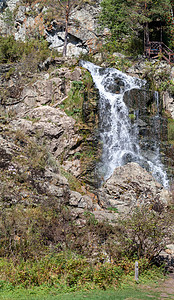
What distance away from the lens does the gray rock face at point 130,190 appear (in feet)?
43.5

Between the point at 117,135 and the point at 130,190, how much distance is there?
4504 millimetres

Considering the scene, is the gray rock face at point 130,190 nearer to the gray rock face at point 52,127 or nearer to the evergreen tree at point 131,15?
the gray rock face at point 52,127

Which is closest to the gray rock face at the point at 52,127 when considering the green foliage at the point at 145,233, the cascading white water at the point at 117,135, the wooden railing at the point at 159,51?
the cascading white water at the point at 117,135

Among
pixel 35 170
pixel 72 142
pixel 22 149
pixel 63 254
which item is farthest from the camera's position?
pixel 72 142

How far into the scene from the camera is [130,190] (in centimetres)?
1380

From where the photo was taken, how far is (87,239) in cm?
912

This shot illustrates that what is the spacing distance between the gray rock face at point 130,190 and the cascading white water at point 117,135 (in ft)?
5.17

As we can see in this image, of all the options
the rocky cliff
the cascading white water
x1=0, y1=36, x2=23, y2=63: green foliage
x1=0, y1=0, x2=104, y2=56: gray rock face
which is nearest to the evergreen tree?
x1=0, y1=0, x2=104, y2=56: gray rock face

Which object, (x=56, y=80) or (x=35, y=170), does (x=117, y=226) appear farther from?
(x=56, y=80)

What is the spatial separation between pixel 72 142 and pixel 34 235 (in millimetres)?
7713

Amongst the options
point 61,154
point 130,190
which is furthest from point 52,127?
point 130,190

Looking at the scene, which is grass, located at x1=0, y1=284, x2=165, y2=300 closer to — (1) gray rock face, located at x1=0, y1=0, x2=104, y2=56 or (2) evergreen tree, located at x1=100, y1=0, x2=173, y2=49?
(2) evergreen tree, located at x1=100, y1=0, x2=173, y2=49

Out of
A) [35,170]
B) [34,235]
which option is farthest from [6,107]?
[34,235]

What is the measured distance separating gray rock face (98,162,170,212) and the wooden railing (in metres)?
15.1
